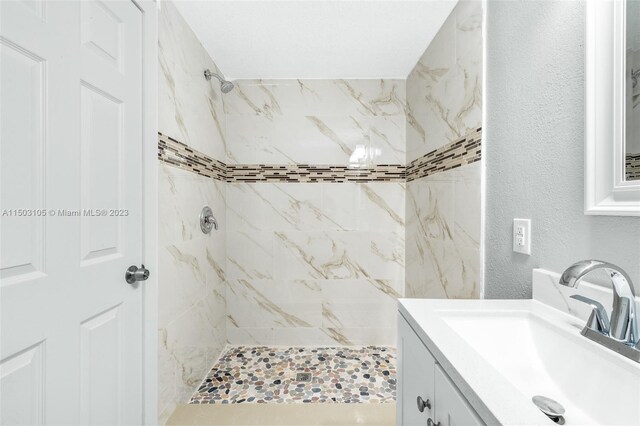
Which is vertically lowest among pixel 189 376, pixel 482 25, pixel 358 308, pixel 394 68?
pixel 189 376

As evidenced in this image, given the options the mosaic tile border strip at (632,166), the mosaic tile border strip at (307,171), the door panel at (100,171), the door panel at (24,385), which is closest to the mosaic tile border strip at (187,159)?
the mosaic tile border strip at (307,171)

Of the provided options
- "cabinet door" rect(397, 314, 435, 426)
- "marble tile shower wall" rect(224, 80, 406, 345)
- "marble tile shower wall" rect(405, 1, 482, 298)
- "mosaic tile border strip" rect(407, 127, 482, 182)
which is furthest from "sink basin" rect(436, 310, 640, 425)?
"marble tile shower wall" rect(224, 80, 406, 345)

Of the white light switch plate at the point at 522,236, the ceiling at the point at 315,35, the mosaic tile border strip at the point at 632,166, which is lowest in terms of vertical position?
the white light switch plate at the point at 522,236

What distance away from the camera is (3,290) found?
0.73 m

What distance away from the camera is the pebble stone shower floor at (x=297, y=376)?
1790 millimetres

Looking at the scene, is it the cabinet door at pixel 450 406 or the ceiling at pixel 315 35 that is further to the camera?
the ceiling at pixel 315 35

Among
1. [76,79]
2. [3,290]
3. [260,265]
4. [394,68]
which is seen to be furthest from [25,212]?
[394,68]

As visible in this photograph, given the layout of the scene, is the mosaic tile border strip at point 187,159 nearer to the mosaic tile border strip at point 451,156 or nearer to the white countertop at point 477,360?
the white countertop at point 477,360

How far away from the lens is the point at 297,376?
2.00m

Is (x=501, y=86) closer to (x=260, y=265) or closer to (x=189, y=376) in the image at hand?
(x=260, y=265)

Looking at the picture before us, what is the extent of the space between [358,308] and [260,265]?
86 cm

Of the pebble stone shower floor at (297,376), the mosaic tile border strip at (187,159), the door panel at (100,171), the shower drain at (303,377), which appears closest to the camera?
the door panel at (100,171)

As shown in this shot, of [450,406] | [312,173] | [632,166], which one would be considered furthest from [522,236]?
[312,173]

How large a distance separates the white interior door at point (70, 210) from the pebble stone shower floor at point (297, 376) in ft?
2.34
